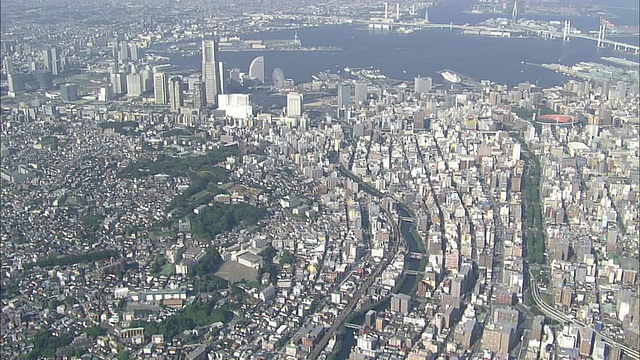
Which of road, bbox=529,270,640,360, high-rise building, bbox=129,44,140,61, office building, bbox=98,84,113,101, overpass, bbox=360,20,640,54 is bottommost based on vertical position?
road, bbox=529,270,640,360

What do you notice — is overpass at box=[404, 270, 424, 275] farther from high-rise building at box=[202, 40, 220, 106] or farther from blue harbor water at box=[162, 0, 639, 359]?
high-rise building at box=[202, 40, 220, 106]

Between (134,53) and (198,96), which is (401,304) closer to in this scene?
(198,96)

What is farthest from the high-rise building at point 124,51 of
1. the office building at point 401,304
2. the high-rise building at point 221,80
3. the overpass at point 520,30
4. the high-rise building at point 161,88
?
the office building at point 401,304

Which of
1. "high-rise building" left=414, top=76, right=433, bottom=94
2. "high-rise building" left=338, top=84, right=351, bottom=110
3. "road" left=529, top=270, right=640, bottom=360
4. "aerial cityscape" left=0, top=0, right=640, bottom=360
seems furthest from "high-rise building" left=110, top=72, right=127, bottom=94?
"road" left=529, top=270, right=640, bottom=360

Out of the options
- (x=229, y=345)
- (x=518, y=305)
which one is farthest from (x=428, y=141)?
(x=229, y=345)

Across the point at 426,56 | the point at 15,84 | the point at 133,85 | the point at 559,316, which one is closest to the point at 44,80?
the point at 15,84

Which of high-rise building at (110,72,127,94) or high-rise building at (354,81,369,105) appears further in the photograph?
high-rise building at (110,72,127,94)
